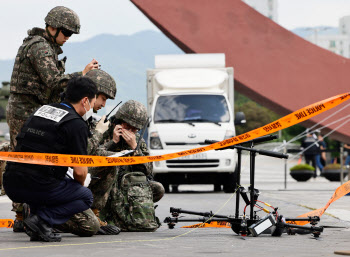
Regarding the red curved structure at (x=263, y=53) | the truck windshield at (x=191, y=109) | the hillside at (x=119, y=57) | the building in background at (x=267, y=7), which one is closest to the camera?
the hillside at (x=119, y=57)

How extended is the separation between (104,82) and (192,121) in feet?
30.1

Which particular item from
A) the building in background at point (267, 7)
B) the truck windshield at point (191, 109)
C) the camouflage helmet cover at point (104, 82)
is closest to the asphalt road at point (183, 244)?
the camouflage helmet cover at point (104, 82)

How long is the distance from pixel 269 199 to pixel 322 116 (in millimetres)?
8483

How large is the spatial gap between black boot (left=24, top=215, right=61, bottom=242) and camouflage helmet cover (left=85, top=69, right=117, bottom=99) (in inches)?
64.6

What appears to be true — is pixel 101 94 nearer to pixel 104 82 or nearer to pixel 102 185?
pixel 104 82

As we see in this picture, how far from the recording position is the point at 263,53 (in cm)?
2334

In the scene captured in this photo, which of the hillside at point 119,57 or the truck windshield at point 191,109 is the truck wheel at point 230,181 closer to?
the truck windshield at point 191,109

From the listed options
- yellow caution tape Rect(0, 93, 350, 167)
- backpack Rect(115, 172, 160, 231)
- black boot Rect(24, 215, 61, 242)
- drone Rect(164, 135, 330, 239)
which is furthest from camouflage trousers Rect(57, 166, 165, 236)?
drone Rect(164, 135, 330, 239)

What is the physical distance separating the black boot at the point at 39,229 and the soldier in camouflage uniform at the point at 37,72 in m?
1.27

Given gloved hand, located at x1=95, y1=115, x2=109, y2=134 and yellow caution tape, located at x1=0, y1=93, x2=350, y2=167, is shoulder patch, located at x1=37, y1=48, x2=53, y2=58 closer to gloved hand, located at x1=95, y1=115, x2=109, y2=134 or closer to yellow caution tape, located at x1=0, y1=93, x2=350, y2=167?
gloved hand, located at x1=95, y1=115, x2=109, y2=134

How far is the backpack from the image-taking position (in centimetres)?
862

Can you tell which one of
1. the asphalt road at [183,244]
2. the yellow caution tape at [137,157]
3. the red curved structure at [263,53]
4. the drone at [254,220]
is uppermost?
the red curved structure at [263,53]

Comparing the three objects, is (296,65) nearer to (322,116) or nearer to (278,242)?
(322,116)

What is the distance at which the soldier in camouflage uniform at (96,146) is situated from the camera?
7824 mm
